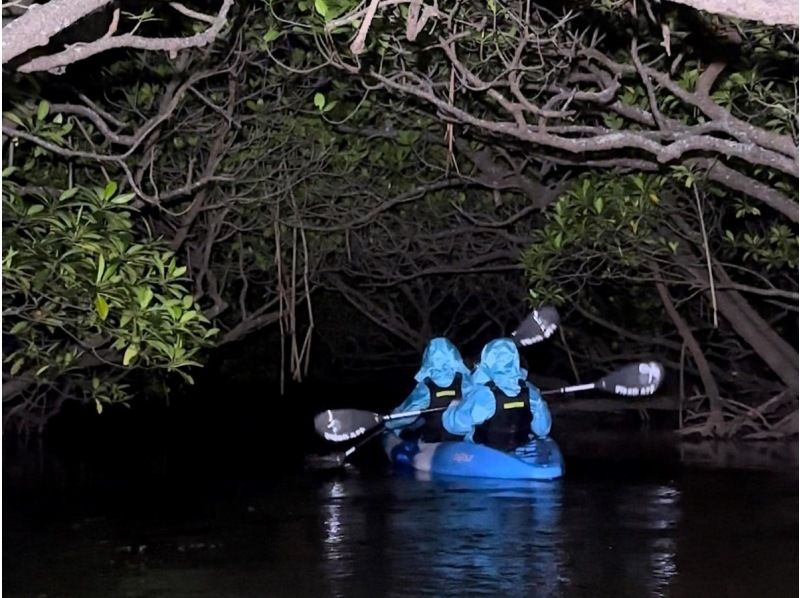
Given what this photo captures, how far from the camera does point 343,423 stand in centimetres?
1298

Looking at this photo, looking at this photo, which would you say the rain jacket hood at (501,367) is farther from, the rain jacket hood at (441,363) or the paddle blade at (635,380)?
the paddle blade at (635,380)

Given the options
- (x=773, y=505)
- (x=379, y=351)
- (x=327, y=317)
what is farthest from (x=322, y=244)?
(x=379, y=351)

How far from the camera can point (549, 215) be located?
11344 millimetres

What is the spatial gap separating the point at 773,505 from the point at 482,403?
2.82 meters

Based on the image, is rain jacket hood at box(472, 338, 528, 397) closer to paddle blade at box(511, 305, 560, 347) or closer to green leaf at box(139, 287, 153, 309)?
paddle blade at box(511, 305, 560, 347)

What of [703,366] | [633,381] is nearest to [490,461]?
[633,381]

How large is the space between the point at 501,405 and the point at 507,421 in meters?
0.16

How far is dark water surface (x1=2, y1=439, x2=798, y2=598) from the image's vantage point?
754 cm

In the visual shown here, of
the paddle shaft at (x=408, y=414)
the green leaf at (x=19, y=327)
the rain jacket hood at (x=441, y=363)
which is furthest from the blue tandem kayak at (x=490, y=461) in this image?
the green leaf at (x=19, y=327)

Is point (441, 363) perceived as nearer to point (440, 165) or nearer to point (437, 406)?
point (437, 406)

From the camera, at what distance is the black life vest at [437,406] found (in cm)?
1308

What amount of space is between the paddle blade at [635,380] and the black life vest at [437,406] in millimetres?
1461

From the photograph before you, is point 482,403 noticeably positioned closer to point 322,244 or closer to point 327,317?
point 322,244

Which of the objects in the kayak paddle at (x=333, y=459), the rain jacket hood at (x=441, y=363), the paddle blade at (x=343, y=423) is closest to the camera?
the paddle blade at (x=343, y=423)
